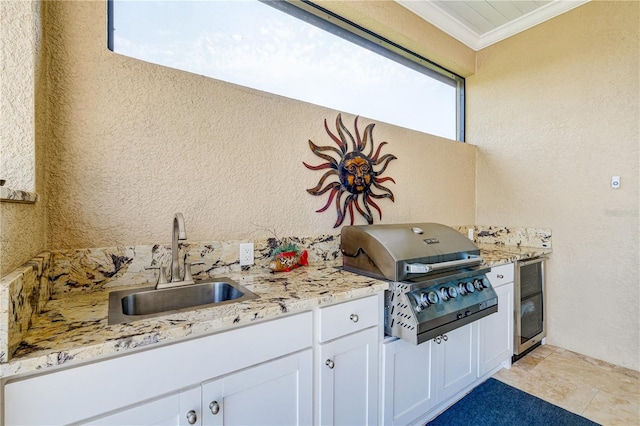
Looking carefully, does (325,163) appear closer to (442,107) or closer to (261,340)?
(261,340)

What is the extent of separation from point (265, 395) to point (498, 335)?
6.22 ft

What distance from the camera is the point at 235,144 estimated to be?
1685 mm

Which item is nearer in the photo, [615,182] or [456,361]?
[456,361]

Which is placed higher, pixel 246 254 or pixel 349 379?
pixel 246 254

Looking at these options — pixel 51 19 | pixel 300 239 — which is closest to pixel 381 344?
pixel 300 239

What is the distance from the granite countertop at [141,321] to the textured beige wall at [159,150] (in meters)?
0.33

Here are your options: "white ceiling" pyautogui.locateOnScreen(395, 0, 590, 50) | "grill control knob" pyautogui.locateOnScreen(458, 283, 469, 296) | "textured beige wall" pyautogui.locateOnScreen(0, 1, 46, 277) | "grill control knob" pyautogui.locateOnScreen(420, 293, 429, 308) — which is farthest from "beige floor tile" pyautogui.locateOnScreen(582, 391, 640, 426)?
"white ceiling" pyautogui.locateOnScreen(395, 0, 590, 50)

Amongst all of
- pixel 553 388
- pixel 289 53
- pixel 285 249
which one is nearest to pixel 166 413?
pixel 285 249

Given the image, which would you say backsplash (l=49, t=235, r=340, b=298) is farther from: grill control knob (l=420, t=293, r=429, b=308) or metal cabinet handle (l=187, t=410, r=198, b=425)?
grill control knob (l=420, t=293, r=429, b=308)

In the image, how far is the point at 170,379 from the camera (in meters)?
0.88

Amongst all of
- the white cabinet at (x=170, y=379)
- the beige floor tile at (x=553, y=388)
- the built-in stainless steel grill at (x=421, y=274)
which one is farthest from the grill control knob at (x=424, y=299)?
the beige floor tile at (x=553, y=388)

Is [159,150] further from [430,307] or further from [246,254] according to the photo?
[430,307]

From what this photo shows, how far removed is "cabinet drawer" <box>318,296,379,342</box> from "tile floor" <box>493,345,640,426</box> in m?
1.53

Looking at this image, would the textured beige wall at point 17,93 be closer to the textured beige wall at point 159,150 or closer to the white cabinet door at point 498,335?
the textured beige wall at point 159,150
